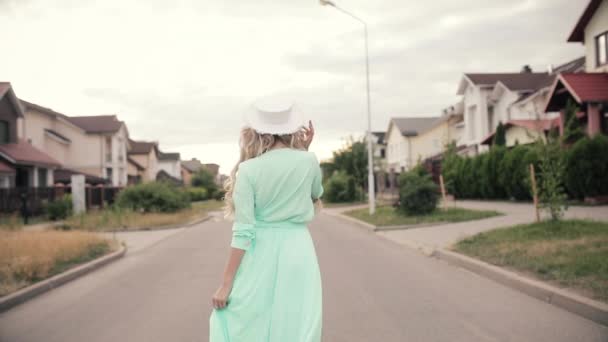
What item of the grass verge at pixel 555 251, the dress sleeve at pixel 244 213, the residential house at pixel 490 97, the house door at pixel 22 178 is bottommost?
the grass verge at pixel 555 251

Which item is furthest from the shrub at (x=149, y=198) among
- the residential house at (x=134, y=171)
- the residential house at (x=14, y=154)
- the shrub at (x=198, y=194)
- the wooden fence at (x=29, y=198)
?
the residential house at (x=134, y=171)

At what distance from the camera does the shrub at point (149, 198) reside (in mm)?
24469

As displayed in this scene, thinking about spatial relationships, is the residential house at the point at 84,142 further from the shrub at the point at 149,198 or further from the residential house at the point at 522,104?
the residential house at the point at 522,104

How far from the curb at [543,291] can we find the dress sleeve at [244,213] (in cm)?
408

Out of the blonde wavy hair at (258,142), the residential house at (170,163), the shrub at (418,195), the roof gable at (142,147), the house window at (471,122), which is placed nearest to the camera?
the blonde wavy hair at (258,142)

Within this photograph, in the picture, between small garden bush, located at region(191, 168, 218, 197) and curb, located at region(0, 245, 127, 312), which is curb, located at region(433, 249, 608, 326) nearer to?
curb, located at region(0, 245, 127, 312)

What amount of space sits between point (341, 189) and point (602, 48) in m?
18.2

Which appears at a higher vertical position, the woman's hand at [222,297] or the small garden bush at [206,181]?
the small garden bush at [206,181]

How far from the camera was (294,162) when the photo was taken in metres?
2.67

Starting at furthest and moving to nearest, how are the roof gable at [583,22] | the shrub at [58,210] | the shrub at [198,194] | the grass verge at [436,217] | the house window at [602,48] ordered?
the shrub at [198,194] < the roof gable at [583,22] < the house window at [602,48] < the shrub at [58,210] < the grass verge at [436,217]

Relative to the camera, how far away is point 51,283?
26.1ft

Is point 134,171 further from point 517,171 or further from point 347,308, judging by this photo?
point 347,308

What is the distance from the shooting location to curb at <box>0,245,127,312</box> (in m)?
6.68

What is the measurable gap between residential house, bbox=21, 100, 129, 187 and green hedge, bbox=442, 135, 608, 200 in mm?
33404
